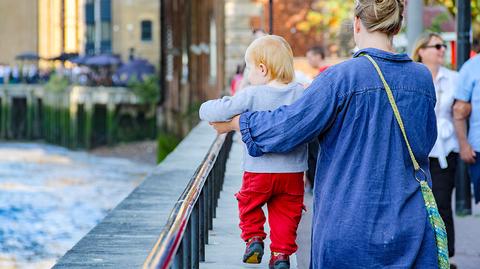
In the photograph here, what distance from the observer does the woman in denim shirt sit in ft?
13.8

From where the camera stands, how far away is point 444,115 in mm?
9180

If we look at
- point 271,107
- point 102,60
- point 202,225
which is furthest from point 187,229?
point 102,60

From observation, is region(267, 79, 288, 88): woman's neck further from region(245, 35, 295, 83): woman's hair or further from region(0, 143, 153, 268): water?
region(0, 143, 153, 268): water

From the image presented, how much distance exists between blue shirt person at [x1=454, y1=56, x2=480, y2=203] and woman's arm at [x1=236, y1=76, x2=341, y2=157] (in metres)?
3.80

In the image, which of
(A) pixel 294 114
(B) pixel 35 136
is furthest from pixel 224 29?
(B) pixel 35 136

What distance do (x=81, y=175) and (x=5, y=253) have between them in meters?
26.8

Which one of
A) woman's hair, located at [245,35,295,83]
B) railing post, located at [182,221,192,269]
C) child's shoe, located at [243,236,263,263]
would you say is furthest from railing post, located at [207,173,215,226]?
railing post, located at [182,221,192,269]

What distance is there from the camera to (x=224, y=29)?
3481 centimetres

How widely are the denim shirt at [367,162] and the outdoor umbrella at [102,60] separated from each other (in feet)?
228

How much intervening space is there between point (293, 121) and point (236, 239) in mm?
4128

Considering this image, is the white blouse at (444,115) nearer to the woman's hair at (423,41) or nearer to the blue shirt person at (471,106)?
the woman's hair at (423,41)

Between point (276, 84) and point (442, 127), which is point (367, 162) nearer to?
point (276, 84)

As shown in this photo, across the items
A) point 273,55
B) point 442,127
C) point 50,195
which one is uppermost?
point 273,55

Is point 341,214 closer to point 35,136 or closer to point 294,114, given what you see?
point 294,114
